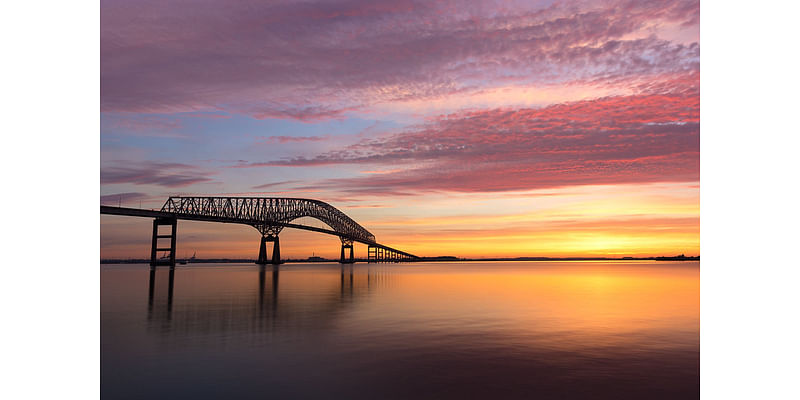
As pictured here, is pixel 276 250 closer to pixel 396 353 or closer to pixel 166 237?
pixel 166 237

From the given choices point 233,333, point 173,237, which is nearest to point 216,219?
point 173,237

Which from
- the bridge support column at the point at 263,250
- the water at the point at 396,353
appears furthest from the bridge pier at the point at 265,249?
the water at the point at 396,353

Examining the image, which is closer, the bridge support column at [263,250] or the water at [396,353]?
the water at [396,353]

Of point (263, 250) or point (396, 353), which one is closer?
point (396, 353)

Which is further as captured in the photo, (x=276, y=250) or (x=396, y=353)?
(x=276, y=250)

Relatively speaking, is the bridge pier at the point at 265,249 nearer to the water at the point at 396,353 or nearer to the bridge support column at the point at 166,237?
the bridge support column at the point at 166,237

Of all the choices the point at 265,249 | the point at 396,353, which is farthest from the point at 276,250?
the point at 396,353

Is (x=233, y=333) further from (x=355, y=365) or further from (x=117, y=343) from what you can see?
(x=355, y=365)

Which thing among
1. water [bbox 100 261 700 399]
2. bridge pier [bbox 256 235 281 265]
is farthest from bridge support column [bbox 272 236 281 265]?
water [bbox 100 261 700 399]

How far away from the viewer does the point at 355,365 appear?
1358 centimetres
